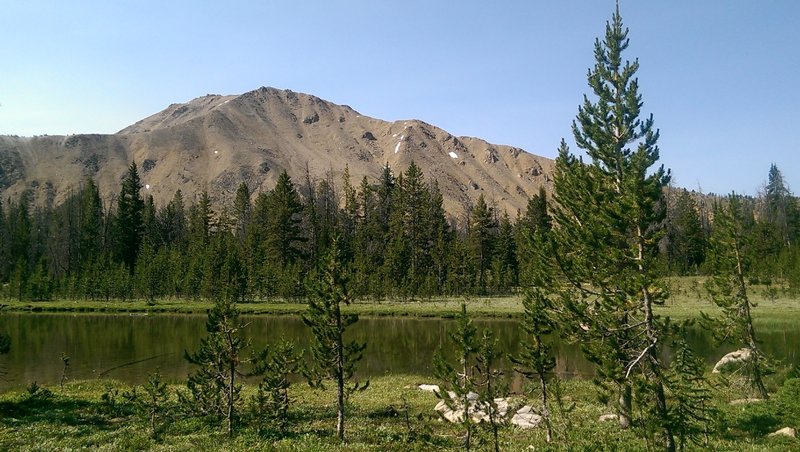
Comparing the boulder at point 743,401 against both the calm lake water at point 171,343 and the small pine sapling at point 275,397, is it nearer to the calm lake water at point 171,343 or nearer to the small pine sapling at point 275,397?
the calm lake water at point 171,343

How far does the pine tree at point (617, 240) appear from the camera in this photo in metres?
15.5

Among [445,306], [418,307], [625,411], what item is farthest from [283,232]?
[625,411]

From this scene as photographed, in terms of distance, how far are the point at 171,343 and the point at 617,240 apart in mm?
40706

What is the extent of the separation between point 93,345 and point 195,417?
103 ft

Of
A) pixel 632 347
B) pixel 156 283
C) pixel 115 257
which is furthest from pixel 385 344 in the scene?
pixel 115 257

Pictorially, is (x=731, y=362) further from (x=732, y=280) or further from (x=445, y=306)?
(x=445, y=306)

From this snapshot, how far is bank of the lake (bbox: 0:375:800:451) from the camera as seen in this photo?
15773 millimetres

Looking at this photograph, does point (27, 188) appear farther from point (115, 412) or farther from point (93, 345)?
point (115, 412)

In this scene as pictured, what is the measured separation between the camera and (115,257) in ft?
344

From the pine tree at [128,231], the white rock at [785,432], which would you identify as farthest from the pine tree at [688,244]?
the pine tree at [128,231]

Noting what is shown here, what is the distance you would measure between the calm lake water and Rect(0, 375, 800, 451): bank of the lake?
A: 672 centimetres

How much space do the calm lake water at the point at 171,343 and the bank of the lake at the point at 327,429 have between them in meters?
6.72

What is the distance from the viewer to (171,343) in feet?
148

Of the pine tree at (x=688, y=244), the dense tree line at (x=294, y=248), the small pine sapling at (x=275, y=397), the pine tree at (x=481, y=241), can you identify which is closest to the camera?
the small pine sapling at (x=275, y=397)
